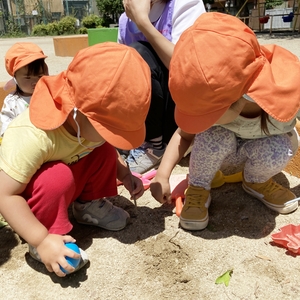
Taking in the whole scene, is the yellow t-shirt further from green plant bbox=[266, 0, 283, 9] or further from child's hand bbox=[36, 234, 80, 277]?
green plant bbox=[266, 0, 283, 9]

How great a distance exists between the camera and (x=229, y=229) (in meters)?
1.37

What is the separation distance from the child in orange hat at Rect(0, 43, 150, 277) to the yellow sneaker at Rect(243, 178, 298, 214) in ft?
2.01

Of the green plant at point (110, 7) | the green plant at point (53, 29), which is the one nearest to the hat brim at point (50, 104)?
the green plant at point (53, 29)

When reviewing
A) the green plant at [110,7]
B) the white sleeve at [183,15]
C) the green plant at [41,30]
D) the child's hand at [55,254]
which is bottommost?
the green plant at [41,30]

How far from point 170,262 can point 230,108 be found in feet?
1.67

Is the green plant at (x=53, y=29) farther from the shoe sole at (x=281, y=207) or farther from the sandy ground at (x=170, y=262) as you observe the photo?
the shoe sole at (x=281, y=207)

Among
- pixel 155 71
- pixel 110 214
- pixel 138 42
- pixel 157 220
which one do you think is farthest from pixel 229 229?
pixel 138 42

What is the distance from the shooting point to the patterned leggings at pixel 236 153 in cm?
139

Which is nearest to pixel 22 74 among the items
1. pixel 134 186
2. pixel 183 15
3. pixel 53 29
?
pixel 183 15

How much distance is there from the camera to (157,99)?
183cm

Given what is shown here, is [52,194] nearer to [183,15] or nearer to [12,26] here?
[183,15]

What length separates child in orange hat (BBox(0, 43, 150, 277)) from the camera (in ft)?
3.29

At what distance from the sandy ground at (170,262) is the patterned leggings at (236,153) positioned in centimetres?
15

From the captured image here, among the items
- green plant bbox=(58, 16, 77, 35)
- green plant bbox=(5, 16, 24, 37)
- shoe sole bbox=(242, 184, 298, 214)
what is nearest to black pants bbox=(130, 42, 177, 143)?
shoe sole bbox=(242, 184, 298, 214)
